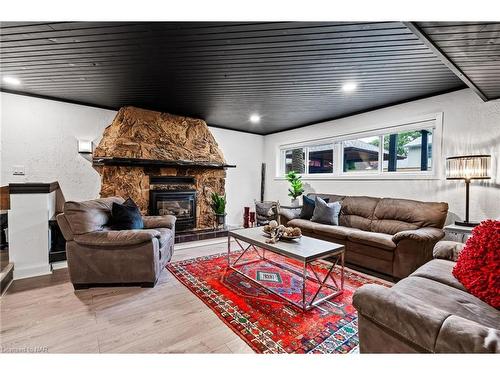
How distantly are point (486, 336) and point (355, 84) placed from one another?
2.93 metres

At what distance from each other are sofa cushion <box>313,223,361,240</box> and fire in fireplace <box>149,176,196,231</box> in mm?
2464

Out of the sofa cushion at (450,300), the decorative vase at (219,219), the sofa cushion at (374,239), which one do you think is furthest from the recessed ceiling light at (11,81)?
the sofa cushion at (374,239)

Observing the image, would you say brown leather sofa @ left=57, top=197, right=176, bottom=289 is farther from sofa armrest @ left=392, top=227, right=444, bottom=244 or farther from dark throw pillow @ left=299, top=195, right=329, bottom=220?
sofa armrest @ left=392, top=227, right=444, bottom=244

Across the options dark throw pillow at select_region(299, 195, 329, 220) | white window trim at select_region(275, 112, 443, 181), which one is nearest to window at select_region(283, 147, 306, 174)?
white window trim at select_region(275, 112, 443, 181)

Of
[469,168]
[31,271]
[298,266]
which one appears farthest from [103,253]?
[469,168]

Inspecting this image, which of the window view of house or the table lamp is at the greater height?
the window view of house

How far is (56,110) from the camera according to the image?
371 cm

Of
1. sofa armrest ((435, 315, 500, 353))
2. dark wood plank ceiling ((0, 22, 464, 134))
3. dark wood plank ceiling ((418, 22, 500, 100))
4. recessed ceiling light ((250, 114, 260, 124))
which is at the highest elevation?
recessed ceiling light ((250, 114, 260, 124))

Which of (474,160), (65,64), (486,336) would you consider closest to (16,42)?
(65,64)

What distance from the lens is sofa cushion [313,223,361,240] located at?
316 centimetres

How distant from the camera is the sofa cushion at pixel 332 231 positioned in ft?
10.4

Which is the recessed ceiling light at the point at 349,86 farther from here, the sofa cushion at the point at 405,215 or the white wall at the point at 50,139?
the white wall at the point at 50,139

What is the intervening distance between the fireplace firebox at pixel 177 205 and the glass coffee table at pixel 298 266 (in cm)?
155
